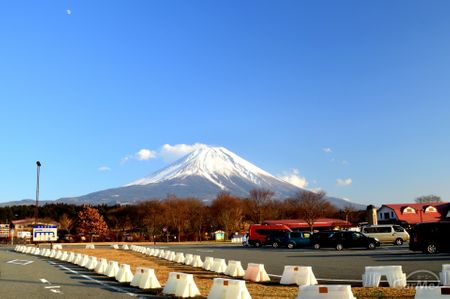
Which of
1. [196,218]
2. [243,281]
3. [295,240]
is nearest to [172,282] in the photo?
[243,281]

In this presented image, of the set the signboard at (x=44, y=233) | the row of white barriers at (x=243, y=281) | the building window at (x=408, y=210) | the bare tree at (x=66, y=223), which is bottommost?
the bare tree at (x=66, y=223)

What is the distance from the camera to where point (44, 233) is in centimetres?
4531

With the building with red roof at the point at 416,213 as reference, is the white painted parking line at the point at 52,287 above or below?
below

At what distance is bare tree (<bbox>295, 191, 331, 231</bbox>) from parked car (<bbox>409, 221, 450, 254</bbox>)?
218 ft

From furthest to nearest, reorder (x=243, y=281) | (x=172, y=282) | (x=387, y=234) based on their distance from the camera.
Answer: (x=387, y=234) < (x=172, y=282) < (x=243, y=281)

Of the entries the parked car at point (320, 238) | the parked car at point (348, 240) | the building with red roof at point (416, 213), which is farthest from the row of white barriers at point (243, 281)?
the building with red roof at point (416, 213)

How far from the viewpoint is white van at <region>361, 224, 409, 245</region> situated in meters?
40.2

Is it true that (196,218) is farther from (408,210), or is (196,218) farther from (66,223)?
(408,210)

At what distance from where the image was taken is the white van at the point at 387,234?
40.2m

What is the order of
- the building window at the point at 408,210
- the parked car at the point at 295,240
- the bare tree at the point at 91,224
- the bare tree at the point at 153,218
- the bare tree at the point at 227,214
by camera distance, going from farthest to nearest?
the bare tree at the point at 227,214 < the bare tree at the point at 153,218 < the bare tree at the point at 91,224 < the building window at the point at 408,210 < the parked car at the point at 295,240

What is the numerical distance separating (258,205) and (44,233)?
67.0 meters

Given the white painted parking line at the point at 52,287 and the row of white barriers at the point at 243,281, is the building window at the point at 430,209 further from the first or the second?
the white painted parking line at the point at 52,287

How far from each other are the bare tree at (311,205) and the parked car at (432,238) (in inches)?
2617

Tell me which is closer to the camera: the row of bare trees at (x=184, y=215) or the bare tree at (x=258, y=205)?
the row of bare trees at (x=184, y=215)
